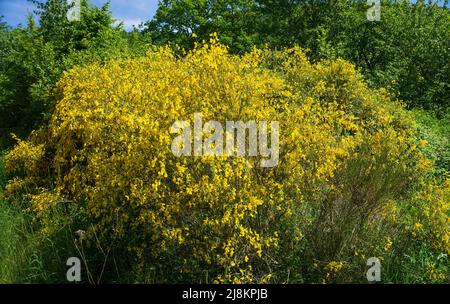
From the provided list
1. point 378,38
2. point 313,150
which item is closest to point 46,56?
point 313,150

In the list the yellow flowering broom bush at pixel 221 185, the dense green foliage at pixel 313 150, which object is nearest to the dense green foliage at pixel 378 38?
the dense green foliage at pixel 313 150

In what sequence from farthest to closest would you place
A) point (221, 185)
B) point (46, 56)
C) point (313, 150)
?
point (46, 56) → point (313, 150) → point (221, 185)

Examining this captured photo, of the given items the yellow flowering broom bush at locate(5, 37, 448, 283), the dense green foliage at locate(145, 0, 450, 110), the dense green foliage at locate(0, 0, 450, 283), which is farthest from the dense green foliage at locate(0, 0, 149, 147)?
the dense green foliage at locate(145, 0, 450, 110)

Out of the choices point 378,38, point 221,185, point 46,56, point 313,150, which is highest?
point 378,38

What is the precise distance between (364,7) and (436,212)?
51.2 feet

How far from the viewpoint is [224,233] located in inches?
146

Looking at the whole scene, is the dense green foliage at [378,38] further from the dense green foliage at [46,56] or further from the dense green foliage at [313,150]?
the dense green foliage at [46,56]

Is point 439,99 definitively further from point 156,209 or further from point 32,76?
point 156,209

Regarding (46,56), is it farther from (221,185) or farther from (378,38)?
(378,38)

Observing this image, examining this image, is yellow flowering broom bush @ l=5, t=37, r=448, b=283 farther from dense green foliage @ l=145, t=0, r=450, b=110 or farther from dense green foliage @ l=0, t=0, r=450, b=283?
dense green foliage @ l=145, t=0, r=450, b=110

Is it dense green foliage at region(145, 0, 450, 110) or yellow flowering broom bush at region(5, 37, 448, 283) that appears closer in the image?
yellow flowering broom bush at region(5, 37, 448, 283)

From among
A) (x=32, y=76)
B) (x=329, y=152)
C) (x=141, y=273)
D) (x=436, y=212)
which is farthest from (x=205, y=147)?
(x=32, y=76)

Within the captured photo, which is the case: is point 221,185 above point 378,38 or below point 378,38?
below
